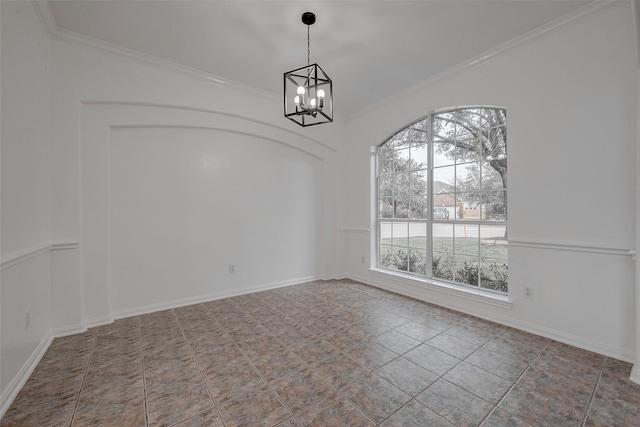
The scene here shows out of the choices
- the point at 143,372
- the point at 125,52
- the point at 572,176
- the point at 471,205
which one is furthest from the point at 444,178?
the point at 125,52

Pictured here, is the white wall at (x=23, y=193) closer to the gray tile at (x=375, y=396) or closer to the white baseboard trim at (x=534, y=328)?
the gray tile at (x=375, y=396)

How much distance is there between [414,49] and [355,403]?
11.5ft

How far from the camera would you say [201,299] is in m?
3.67

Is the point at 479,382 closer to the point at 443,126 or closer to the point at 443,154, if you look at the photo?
the point at 443,154

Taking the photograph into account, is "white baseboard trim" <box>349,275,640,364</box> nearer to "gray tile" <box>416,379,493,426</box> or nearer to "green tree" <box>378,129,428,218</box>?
"green tree" <box>378,129,428,218</box>

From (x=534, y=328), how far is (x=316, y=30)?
3802mm

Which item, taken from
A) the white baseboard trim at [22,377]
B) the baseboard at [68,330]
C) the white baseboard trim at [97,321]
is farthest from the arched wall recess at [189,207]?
the white baseboard trim at [22,377]

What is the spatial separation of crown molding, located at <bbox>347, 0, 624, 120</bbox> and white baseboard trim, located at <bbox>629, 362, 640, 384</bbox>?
2615 millimetres

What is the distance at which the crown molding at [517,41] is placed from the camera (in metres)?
2.34

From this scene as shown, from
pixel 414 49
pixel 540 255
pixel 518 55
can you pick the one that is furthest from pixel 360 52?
pixel 540 255

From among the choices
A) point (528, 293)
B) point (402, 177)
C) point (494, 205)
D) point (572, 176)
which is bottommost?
point (528, 293)

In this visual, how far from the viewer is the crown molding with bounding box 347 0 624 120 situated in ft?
7.68

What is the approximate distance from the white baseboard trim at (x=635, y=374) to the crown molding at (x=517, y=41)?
103 inches

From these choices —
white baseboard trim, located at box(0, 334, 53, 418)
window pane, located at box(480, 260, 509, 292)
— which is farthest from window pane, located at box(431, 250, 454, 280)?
white baseboard trim, located at box(0, 334, 53, 418)
